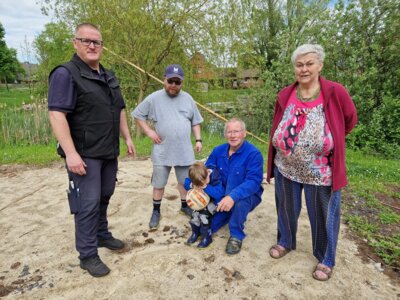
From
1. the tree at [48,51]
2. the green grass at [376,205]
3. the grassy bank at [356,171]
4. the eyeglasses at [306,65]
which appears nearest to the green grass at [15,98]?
the tree at [48,51]

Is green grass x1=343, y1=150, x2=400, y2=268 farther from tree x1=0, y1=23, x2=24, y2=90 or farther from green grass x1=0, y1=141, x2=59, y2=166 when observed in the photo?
tree x1=0, y1=23, x2=24, y2=90

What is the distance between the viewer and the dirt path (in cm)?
231

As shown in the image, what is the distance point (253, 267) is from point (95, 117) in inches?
73.8

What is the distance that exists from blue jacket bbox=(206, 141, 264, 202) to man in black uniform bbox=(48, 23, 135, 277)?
108 centimetres

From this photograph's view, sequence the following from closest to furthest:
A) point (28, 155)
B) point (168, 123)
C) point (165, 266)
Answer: point (165, 266) < point (168, 123) < point (28, 155)

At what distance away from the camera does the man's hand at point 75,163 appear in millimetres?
2143

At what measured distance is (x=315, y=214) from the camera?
96.9 inches

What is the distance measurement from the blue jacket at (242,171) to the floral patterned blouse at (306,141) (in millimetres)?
357

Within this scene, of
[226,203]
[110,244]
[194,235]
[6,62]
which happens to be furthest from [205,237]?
[6,62]

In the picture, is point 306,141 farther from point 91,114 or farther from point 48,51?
point 48,51

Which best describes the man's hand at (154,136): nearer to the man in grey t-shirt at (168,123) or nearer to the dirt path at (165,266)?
the man in grey t-shirt at (168,123)

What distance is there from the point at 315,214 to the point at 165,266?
139 cm

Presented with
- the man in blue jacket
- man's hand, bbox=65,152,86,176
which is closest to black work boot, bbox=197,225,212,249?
the man in blue jacket

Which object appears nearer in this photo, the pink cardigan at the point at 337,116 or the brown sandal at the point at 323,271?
the pink cardigan at the point at 337,116
